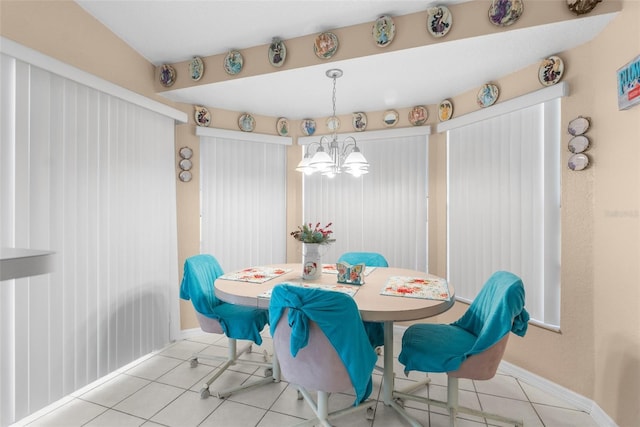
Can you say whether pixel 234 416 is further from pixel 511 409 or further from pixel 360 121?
pixel 360 121

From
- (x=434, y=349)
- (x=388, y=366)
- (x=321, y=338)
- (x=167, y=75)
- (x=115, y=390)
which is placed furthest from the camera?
(x=167, y=75)

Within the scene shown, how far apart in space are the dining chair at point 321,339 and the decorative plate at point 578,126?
6.56 ft

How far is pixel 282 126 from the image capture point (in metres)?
3.85

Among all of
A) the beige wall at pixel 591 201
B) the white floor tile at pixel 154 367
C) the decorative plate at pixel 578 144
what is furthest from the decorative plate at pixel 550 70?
the white floor tile at pixel 154 367

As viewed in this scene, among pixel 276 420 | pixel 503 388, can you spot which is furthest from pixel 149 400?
pixel 503 388

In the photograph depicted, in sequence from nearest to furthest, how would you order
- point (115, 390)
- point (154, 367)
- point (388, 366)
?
point (388, 366) < point (115, 390) < point (154, 367)

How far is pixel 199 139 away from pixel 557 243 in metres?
3.49

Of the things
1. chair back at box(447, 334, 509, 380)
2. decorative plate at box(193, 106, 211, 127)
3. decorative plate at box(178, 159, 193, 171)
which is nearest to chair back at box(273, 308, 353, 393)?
chair back at box(447, 334, 509, 380)

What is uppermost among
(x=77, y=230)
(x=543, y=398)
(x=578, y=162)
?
(x=578, y=162)

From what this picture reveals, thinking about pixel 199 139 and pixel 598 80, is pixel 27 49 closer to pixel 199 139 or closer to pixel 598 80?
pixel 199 139

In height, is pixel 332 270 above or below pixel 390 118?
below

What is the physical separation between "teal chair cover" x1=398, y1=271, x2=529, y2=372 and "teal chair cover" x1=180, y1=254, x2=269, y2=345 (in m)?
1.06

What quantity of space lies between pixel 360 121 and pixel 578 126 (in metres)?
2.05

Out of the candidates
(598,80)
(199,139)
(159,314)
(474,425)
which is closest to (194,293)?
(159,314)
